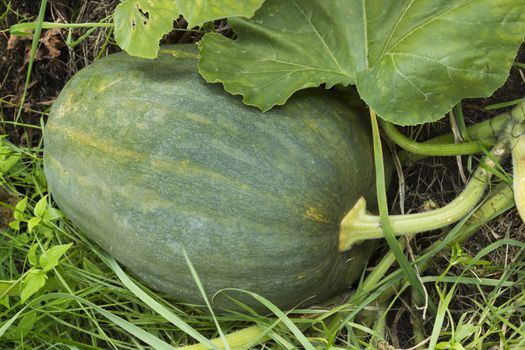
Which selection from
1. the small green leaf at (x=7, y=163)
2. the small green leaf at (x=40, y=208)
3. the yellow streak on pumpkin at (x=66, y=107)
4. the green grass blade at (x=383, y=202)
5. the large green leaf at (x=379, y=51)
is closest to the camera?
the large green leaf at (x=379, y=51)

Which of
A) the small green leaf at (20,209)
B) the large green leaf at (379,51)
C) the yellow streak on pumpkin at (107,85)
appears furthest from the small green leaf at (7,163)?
the large green leaf at (379,51)

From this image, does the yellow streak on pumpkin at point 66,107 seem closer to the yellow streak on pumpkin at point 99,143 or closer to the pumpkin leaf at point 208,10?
the yellow streak on pumpkin at point 99,143

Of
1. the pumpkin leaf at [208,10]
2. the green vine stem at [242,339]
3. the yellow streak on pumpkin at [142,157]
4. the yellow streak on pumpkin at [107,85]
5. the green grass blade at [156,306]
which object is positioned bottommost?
the green vine stem at [242,339]

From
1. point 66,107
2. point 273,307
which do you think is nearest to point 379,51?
point 273,307

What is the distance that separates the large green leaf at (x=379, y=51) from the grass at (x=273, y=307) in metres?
0.35

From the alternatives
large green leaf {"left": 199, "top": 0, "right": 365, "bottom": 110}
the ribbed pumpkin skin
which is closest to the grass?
the ribbed pumpkin skin

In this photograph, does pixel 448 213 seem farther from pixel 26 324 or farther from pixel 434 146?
pixel 26 324

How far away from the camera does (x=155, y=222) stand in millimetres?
1665

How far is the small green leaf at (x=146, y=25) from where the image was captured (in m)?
1.70

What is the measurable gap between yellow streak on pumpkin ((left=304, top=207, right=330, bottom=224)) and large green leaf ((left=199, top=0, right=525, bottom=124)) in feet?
0.81

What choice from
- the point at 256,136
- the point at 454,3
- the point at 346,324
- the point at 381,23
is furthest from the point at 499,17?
the point at 346,324

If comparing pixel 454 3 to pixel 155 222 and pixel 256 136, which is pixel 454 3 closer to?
pixel 256 136

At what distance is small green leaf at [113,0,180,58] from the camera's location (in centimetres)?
170

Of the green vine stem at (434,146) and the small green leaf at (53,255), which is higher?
the green vine stem at (434,146)
